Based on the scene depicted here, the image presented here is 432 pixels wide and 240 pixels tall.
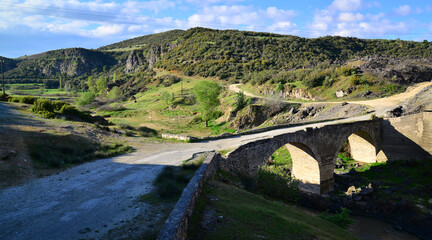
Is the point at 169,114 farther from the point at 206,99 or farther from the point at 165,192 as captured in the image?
the point at 165,192

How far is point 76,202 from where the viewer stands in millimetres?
7664

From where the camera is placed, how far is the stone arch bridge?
15.0 metres

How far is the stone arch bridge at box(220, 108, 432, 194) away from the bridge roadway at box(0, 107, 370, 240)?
5.36 metres

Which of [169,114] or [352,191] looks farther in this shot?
[169,114]

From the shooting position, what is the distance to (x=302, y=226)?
9070 millimetres

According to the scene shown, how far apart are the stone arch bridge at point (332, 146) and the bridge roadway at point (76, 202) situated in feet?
17.6

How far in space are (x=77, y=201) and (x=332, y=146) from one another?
64.6ft

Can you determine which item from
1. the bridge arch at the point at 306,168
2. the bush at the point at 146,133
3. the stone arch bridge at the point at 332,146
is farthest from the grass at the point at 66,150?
the bridge arch at the point at 306,168

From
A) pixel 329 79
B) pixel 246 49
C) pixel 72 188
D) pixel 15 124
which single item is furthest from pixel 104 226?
pixel 246 49

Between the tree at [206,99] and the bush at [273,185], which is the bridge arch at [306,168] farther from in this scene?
the tree at [206,99]

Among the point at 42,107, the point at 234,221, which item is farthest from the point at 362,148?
the point at 42,107

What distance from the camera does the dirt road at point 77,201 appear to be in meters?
6.01

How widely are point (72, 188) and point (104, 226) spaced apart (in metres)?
3.45

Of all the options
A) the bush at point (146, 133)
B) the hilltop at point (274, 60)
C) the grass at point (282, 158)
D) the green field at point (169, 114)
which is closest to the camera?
the bush at point (146, 133)
